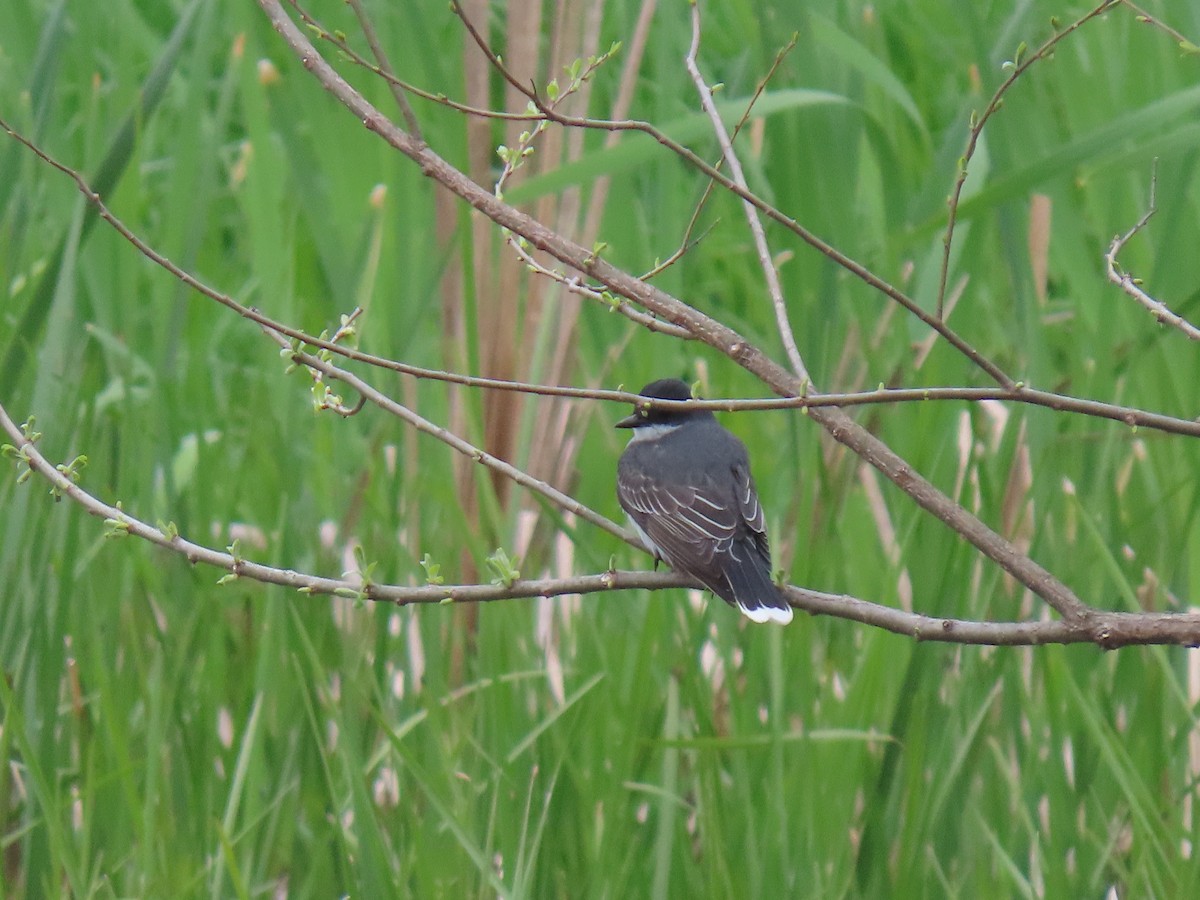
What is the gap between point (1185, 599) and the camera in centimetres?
300

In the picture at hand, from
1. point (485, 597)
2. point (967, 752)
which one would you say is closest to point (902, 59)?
point (967, 752)

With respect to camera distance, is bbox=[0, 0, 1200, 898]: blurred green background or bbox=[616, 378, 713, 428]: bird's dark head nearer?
bbox=[0, 0, 1200, 898]: blurred green background

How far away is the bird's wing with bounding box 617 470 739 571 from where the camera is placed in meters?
3.14

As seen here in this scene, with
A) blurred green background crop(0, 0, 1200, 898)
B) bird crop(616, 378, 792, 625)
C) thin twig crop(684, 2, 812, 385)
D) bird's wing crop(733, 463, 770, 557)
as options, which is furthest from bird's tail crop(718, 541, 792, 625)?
thin twig crop(684, 2, 812, 385)

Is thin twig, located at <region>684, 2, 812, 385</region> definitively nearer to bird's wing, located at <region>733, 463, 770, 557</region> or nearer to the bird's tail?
the bird's tail

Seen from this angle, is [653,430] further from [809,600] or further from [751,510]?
[809,600]

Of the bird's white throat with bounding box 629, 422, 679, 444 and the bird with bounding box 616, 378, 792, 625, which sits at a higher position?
the bird's white throat with bounding box 629, 422, 679, 444

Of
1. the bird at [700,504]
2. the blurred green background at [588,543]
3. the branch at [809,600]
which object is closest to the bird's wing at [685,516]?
the bird at [700,504]

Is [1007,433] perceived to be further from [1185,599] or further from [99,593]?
[99,593]

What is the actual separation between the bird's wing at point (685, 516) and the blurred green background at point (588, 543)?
4.4 inches

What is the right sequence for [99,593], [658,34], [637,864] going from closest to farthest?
[637,864] → [99,593] → [658,34]

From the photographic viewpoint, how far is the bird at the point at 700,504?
2.88 m

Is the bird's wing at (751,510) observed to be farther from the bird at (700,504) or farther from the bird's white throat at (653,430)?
the bird's white throat at (653,430)

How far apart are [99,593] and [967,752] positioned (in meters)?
1.70
